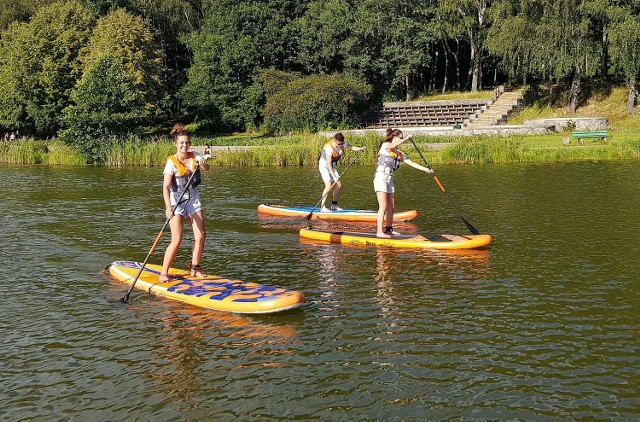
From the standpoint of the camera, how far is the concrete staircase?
48709mm

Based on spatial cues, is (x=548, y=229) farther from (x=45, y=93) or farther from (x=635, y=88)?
(x=45, y=93)

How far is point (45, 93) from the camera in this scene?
53156 millimetres

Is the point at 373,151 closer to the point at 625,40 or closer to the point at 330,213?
the point at 330,213

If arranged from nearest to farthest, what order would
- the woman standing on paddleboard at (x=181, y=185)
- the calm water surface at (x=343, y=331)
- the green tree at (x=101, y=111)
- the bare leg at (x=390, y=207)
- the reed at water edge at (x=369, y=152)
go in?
the calm water surface at (x=343, y=331) → the woman standing on paddleboard at (x=181, y=185) → the bare leg at (x=390, y=207) → the reed at water edge at (x=369, y=152) → the green tree at (x=101, y=111)

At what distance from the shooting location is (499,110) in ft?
166

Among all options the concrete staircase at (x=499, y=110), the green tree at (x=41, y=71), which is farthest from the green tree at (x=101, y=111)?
the concrete staircase at (x=499, y=110)

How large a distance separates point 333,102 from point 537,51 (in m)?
15.0

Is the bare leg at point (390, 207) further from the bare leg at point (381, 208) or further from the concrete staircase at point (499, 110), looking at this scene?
the concrete staircase at point (499, 110)

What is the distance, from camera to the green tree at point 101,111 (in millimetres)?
39188

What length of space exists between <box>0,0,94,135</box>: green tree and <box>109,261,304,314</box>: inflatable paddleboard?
44401 millimetres

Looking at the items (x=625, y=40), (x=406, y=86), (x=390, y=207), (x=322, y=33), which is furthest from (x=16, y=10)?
(x=390, y=207)

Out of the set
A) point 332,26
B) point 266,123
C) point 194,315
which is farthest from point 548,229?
point 332,26

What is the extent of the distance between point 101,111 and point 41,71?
53.8ft

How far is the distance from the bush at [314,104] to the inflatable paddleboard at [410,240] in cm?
3485
